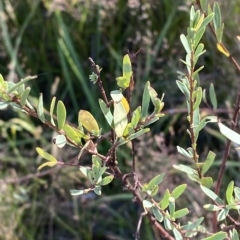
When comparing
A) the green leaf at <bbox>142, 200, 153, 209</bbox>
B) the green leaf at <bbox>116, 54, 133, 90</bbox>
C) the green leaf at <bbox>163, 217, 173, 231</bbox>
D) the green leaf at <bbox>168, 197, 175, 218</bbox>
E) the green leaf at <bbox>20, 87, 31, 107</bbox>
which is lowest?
the green leaf at <bbox>163, 217, 173, 231</bbox>

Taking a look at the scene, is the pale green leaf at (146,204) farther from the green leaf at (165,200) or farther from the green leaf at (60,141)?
the green leaf at (60,141)

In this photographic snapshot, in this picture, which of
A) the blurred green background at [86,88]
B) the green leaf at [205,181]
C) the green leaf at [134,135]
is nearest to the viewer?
the green leaf at [134,135]

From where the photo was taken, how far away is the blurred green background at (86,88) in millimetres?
1666

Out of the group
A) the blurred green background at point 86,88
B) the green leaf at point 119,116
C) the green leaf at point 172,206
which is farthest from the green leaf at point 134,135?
the blurred green background at point 86,88

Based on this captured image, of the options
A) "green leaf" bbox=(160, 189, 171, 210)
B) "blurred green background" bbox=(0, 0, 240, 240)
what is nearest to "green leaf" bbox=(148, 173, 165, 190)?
"green leaf" bbox=(160, 189, 171, 210)

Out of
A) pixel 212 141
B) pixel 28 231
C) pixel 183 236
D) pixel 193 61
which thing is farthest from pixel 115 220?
pixel 193 61

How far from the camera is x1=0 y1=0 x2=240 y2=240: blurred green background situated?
1666 millimetres

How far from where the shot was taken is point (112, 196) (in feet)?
5.35

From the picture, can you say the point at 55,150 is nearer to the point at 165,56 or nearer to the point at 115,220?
the point at 115,220

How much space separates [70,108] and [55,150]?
34 cm

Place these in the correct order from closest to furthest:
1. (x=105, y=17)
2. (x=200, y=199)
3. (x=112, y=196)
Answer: (x=200, y=199)
(x=112, y=196)
(x=105, y=17)

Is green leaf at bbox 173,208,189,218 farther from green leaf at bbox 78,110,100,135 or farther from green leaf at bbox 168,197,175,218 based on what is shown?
green leaf at bbox 78,110,100,135

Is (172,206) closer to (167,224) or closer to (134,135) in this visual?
(167,224)

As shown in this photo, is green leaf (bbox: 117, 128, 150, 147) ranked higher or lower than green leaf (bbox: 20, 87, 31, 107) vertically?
lower
